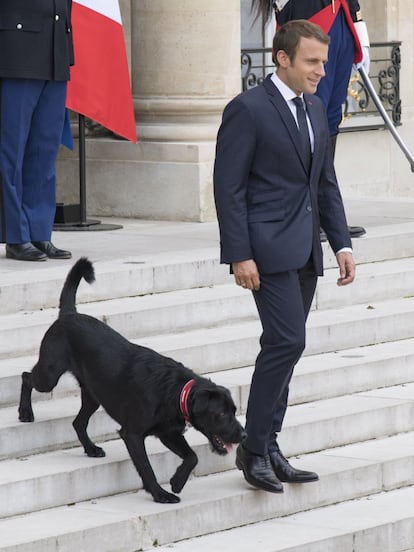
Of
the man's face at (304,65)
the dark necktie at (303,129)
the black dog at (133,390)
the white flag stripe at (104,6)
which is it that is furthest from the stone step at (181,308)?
the white flag stripe at (104,6)

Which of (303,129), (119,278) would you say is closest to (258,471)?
(303,129)

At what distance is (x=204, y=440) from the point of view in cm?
681

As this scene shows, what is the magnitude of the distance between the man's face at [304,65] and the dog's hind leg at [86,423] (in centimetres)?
149

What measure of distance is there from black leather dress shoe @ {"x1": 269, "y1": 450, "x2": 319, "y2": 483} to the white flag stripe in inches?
168

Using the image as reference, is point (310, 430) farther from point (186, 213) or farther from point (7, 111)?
point (186, 213)

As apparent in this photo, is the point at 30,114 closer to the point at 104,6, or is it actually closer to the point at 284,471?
the point at 104,6

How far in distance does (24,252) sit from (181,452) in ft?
9.05

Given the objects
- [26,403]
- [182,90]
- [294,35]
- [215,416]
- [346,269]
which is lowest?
[26,403]

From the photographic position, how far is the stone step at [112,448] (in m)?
6.21

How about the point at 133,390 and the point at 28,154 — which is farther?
the point at 28,154

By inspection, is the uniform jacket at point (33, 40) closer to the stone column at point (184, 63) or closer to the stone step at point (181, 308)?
the stone step at point (181, 308)

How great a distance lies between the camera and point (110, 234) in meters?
10.0

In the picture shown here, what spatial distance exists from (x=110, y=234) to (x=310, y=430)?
321cm

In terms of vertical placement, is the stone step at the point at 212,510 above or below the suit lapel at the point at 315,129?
below
